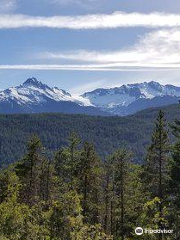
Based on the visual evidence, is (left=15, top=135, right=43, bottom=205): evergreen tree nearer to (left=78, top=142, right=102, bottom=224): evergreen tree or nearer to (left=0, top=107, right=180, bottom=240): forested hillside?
(left=0, top=107, right=180, bottom=240): forested hillside

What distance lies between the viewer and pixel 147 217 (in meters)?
25.6

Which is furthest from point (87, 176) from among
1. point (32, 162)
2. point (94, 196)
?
point (94, 196)

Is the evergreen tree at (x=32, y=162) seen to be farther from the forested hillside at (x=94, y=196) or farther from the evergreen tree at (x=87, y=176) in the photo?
the evergreen tree at (x=87, y=176)

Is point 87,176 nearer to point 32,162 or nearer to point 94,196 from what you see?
point 32,162

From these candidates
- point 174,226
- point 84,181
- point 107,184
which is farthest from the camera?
point 107,184

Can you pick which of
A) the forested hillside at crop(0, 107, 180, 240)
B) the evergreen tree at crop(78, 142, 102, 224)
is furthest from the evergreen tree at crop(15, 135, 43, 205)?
the evergreen tree at crop(78, 142, 102, 224)

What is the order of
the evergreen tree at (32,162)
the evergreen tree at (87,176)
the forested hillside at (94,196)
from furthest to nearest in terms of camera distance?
the evergreen tree at (32,162), the evergreen tree at (87,176), the forested hillside at (94,196)

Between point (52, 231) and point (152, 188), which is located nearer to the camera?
point (52, 231)

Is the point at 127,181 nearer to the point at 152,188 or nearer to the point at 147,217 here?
the point at 152,188

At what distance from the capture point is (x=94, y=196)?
65.4 meters

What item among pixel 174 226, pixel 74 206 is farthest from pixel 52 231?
pixel 174 226

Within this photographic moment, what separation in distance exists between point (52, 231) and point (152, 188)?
40.1ft

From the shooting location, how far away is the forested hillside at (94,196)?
27.2 metres

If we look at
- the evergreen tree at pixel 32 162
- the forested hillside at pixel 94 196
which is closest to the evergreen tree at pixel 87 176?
the forested hillside at pixel 94 196
